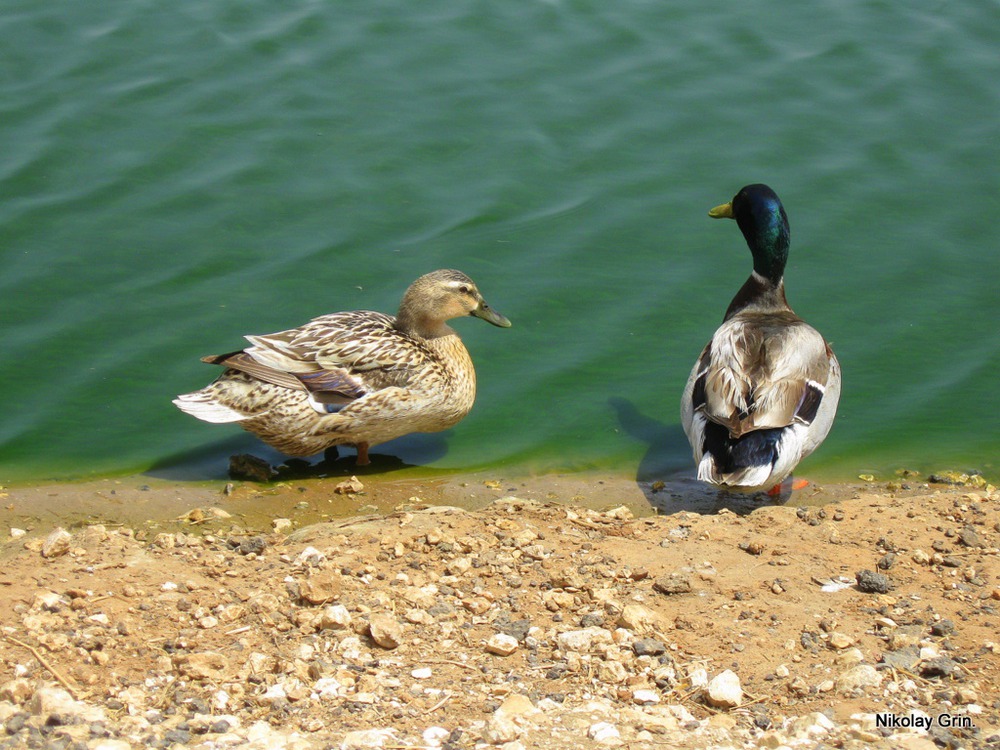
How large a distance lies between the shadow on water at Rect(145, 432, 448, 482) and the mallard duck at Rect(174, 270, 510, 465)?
14 centimetres

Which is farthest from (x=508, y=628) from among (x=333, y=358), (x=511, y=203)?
(x=511, y=203)

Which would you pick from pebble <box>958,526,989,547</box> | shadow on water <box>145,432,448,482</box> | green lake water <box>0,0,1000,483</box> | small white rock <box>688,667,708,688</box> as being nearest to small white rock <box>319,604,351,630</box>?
small white rock <box>688,667,708,688</box>

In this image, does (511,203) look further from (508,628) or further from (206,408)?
(508,628)

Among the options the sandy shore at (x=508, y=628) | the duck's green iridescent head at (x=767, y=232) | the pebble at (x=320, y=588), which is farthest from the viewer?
the duck's green iridescent head at (x=767, y=232)

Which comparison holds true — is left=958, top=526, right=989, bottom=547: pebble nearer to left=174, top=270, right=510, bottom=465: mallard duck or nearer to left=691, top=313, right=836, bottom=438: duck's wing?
left=691, top=313, right=836, bottom=438: duck's wing

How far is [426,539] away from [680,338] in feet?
11.8

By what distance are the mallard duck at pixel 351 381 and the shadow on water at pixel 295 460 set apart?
136 mm

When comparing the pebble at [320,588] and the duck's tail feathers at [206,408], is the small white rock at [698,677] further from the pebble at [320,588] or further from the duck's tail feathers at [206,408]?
the duck's tail feathers at [206,408]

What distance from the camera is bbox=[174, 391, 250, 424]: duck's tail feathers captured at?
25.8 feet

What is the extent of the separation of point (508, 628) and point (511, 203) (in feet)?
18.6

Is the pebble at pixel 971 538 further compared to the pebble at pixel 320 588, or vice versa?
the pebble at pixel 971 538

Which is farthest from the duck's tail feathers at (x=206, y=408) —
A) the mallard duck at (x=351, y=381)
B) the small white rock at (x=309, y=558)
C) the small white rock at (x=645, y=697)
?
the small white rock at (x=645, y=697)

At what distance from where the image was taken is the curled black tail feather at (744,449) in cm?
724

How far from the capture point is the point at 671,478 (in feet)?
26.9
